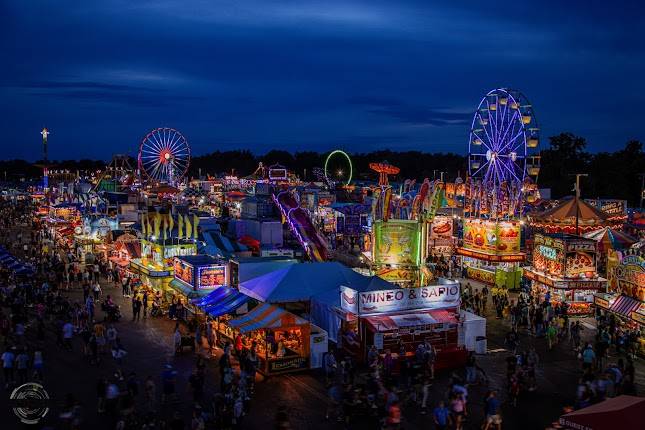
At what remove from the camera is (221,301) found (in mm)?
20141

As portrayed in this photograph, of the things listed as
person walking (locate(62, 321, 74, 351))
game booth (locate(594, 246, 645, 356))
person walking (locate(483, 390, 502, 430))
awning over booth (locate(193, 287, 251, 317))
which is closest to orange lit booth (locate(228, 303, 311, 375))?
awning over booth (locate(193, 287, 251, 317))

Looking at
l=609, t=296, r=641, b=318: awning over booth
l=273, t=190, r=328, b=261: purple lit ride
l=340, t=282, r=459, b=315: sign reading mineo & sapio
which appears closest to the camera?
l=340, t=282, r=459, b=315: sign reading mineo & sapio

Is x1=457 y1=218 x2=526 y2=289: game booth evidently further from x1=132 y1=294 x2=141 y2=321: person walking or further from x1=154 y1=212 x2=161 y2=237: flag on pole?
x1=132 y1=294 x2=141 y2=321: person walking

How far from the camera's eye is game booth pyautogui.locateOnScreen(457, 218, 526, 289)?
28.9m

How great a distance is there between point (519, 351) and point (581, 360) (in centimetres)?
172

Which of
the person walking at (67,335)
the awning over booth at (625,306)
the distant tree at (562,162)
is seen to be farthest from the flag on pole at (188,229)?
the distant tree at (562,162)

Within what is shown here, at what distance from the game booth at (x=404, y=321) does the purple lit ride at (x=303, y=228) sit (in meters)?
11.1

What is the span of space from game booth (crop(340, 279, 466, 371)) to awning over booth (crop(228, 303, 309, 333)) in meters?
1.57

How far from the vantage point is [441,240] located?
36781 mm

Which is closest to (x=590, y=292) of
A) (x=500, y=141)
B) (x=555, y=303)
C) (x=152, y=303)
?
(x=555, y=303)

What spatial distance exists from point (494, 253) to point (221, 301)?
15.0 metres

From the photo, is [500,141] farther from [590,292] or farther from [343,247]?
[343,247]

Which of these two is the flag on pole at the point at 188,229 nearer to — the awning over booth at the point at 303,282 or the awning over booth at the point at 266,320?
the awning over booth at the point at 303,282

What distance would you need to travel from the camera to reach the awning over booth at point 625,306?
19344mm
